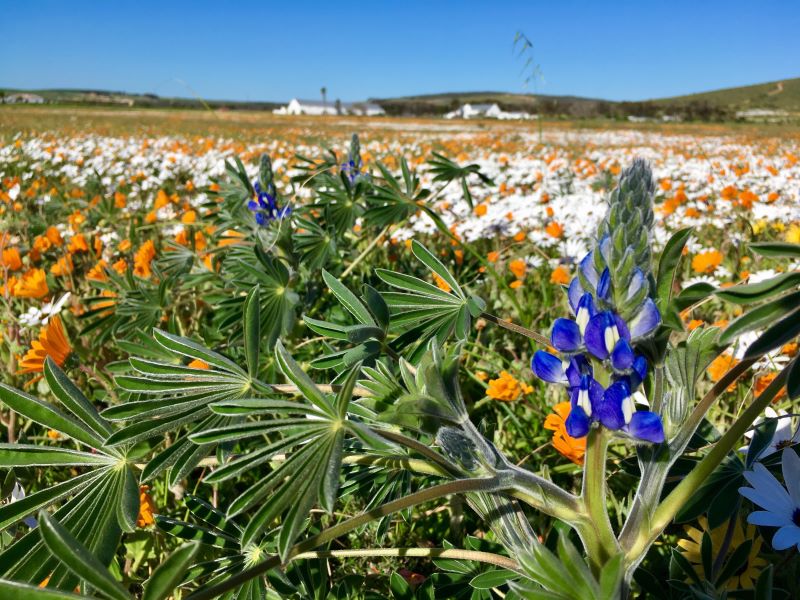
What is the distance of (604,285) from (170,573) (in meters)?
0.56

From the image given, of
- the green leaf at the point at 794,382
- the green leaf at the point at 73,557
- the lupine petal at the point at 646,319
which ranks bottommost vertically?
the green leaf at the point at 73,557

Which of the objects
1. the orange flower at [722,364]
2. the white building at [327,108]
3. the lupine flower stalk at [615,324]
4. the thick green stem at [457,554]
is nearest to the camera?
the lupine flower stalk at [615,324]

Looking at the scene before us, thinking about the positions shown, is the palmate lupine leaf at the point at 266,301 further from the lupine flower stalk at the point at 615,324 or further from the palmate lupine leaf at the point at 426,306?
the lupine flower stalk at the point at 615,324

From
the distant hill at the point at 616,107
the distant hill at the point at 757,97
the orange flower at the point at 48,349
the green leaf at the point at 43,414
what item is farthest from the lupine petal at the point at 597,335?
the distant hill at the point at 757,97

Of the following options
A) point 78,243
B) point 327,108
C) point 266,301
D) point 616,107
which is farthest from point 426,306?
point 327,108

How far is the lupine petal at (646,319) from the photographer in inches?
25.7

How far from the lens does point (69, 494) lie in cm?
80

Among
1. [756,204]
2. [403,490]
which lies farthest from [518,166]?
[403,490]

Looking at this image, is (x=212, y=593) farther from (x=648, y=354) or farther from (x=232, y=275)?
(x=232, y=275)

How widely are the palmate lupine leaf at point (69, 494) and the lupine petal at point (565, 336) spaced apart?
1.88 feet

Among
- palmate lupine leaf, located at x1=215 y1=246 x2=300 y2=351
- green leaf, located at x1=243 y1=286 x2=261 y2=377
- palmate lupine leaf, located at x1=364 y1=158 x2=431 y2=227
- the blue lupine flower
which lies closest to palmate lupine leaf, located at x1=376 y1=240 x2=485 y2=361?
green leaf, located at x1=243 y1=286 x2=261 y2=377

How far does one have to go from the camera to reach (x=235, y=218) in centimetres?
229

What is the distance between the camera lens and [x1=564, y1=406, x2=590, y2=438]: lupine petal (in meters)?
0.68

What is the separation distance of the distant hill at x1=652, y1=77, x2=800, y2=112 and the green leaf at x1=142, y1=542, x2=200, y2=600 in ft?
210
